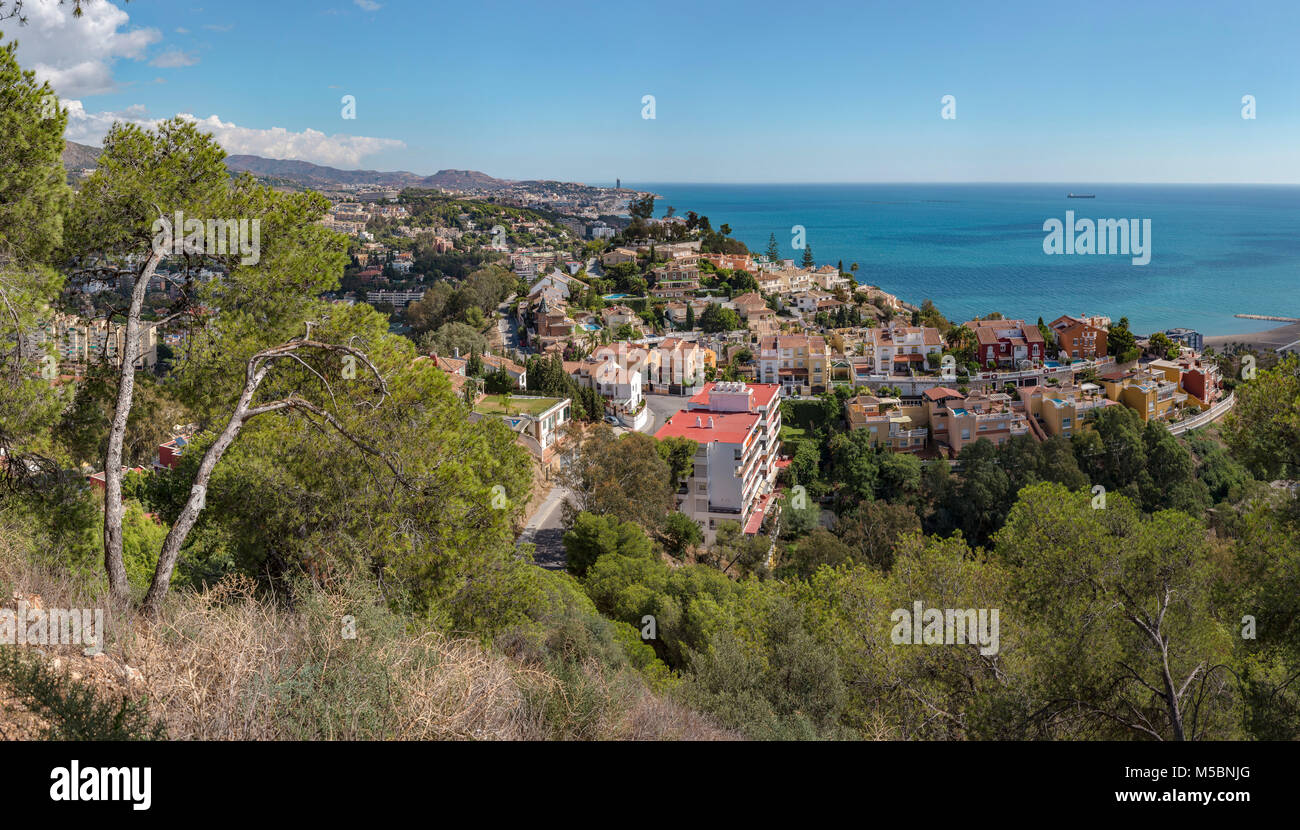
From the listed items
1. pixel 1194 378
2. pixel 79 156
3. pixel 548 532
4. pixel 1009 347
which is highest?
pixel 79 156

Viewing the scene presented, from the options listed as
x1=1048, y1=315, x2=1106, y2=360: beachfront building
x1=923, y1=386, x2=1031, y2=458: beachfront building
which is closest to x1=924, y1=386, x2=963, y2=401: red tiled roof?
x1=923, y1=386, x2=1031, y2=458: beachfront building

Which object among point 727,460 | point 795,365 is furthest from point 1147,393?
point 727,460

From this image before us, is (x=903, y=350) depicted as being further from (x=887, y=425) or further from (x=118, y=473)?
(x=118, y=473)

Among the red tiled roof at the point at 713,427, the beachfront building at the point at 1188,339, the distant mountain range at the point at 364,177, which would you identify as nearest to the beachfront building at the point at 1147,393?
the beachfront building at the point at 1188,339

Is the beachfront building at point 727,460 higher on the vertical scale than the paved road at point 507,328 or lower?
lower

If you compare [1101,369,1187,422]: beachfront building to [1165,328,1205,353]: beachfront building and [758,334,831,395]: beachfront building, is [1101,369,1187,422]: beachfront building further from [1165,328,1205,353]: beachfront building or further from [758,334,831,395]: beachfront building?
[758,334,831,395]: beachfront building

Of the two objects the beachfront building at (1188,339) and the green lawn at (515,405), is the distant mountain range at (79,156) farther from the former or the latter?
the beachfront building at (1188,339)
